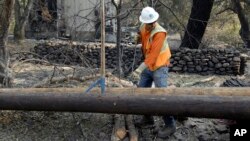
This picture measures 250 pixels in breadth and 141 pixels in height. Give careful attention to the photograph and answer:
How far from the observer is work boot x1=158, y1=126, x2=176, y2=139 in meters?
5.89

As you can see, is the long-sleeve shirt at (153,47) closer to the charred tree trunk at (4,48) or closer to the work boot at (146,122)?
the work boot at (146,122)

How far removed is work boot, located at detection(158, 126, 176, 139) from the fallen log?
0.48m

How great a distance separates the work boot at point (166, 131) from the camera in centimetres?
589

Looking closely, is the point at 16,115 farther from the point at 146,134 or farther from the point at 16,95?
the point at 146,134

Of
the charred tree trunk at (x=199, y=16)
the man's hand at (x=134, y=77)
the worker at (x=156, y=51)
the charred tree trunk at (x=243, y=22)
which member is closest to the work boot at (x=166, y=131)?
the worker at (x=156, y=51)

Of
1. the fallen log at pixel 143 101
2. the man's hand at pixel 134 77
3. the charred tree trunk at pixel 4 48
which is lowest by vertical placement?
the man's hand at pixel 134 77

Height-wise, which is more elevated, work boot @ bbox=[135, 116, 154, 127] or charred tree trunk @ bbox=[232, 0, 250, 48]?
charred tree trunk @ bbox=[232, 0, 250, 48]

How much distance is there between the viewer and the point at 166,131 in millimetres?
5895

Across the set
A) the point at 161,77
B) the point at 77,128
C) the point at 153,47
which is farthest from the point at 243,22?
the point at 77,128

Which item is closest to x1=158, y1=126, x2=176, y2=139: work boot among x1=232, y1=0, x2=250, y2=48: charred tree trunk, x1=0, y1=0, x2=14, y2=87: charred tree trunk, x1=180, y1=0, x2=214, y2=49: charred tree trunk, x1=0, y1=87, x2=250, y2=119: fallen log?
x1=0, y1=87, x2=250, y2=119: fallen log

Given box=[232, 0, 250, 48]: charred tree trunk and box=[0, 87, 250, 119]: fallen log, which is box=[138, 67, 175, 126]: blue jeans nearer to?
box=[0, 87, 250, 119]: fallen log

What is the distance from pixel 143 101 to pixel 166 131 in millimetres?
679

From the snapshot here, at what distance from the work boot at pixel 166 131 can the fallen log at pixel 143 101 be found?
48cm

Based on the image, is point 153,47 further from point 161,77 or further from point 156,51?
point 161,77
